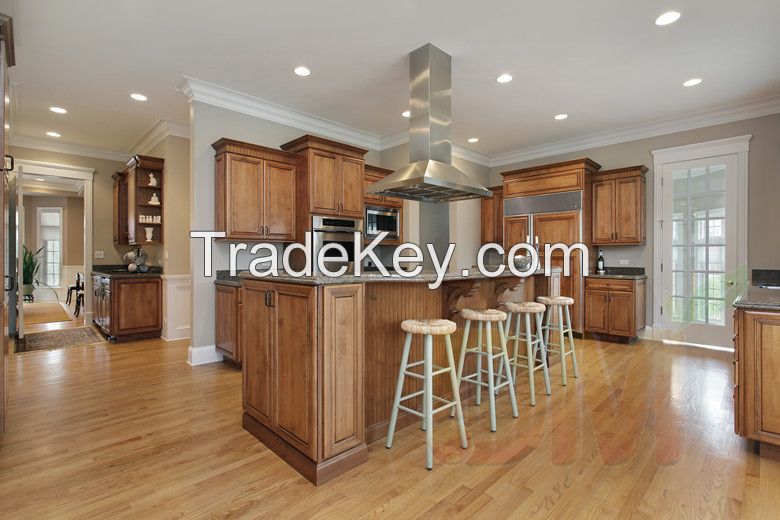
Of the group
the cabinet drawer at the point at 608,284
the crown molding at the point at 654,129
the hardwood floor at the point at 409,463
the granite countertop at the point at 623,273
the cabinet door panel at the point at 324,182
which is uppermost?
the crown molding at the point at 654,129

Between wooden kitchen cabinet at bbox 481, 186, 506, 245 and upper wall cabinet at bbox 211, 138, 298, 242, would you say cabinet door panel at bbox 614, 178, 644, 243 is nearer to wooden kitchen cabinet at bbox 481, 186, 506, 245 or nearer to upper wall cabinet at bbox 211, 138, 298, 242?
wooden kitchen cabinet at bbox 481, 186, 506, 245

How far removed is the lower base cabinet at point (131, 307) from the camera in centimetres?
484

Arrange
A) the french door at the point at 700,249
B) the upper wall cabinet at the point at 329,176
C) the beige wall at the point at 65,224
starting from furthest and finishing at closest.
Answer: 1. the beige wall at the point at 65,224
2. the french door at the point at 700,249
3. the upper wall cabinet at the point at 329,176

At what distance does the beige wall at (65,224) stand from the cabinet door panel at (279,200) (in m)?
7.95

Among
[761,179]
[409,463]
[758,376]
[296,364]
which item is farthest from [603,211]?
[296,364]

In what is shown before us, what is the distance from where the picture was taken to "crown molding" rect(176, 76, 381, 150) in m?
3.99

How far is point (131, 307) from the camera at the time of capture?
494cm

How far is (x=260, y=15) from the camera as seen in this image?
282 centimetres

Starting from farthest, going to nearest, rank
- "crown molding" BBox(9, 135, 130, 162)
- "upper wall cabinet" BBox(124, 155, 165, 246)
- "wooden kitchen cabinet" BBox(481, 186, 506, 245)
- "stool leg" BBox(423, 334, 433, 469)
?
"wooden kitchen cabinet" BBox(481, 186, 506, 245) < "crown molding" BBox(9, 135, 130, 162) < "upper wall cabinet" BBox(124, 155, 165, 246) < "stool leg" BBox(423, 334, 433, 469)

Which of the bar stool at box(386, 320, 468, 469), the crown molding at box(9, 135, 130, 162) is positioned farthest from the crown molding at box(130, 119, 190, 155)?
the bar stool at box(386, 320, 468, 469)

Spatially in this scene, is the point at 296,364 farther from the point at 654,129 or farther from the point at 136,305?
the point at 654,129

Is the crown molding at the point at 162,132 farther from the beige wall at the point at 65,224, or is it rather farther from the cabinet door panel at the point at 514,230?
the beige wall at the point at 65,224

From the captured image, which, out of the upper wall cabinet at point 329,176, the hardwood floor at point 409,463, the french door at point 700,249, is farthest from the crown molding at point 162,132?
the french door at point 700,249

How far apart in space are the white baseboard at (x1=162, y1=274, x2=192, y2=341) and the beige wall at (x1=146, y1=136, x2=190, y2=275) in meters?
0.11
